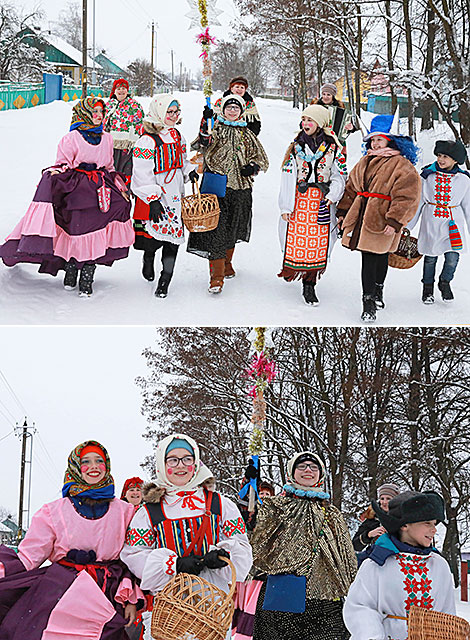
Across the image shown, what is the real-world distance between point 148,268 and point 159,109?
1671 mm

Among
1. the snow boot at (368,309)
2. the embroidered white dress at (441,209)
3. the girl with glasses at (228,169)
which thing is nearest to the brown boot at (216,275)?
the girl with glasses at (228,169)

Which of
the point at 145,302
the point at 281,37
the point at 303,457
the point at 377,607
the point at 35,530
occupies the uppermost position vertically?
the point at 281,37

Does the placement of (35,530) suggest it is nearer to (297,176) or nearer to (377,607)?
(377,607)

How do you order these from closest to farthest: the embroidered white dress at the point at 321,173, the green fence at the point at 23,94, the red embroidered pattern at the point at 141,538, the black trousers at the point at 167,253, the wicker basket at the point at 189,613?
the wicker basket at the point at 189,613 → the red embroidered pattern at the point at 141,538 → the embroidered white dress at the point at 321,173 → the black trousers at the point at 167,253 → the green fence at the point at 23,94

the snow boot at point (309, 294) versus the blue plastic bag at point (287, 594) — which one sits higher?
the snow boot at point (309, 294)

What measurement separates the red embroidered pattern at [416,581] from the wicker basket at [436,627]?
0.35 m

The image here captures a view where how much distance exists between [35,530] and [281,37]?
20.2 metres

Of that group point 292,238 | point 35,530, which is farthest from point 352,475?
point 35,530

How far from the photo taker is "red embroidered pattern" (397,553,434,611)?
3.81 m

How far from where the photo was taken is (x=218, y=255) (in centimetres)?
739

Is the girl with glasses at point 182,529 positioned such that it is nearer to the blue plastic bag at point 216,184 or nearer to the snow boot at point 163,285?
the snow boot at point 163,285

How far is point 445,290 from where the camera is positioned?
7.68 metres

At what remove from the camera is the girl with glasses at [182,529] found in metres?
4.11

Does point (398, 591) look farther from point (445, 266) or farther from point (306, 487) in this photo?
point (445, 266)
